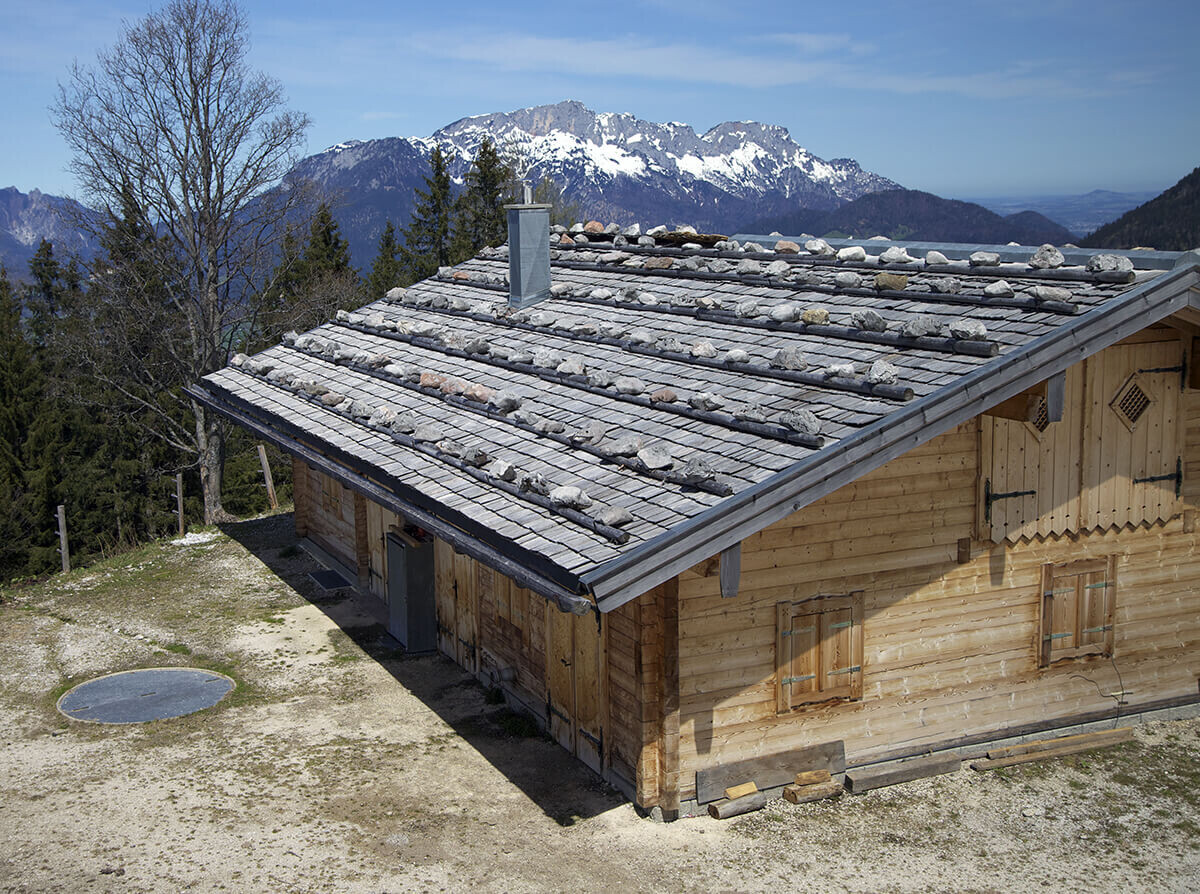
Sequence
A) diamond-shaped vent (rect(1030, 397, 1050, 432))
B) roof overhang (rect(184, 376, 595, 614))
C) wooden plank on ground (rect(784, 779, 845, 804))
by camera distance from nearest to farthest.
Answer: roof overhang (rect(184, 376, 595, 614)) < wooden plank on ground (rect(784, 779, 845, 804)) < diamond-shaped vent (rect(1030, 397, 1050, 432))

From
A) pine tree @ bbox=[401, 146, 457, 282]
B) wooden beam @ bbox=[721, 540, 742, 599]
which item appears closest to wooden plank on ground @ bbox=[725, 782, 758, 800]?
wooden beam @ bbox=[721, 540, 742, 599]

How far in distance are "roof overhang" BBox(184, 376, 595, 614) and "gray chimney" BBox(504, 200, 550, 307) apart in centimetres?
391

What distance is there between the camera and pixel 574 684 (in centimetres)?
1025

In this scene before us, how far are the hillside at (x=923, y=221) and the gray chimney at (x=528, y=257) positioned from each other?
8888 centimetres

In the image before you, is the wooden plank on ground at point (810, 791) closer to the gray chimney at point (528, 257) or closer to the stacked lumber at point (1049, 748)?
the stacked lumber at point (1049, 748)

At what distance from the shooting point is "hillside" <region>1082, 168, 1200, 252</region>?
190 feet

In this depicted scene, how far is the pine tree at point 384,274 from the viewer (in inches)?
1807

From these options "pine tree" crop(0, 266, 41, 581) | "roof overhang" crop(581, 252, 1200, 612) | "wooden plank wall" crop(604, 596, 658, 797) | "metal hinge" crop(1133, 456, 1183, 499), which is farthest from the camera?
"pine tree" crop(0, 266, 41, 581)

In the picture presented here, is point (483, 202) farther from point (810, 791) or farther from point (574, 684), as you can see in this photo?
point (810, 791)

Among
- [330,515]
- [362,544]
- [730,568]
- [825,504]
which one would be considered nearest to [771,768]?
[825,504]

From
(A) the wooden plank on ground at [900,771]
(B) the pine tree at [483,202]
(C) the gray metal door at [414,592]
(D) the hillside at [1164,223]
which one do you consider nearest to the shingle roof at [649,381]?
(C) the gray metal door at [414,592]

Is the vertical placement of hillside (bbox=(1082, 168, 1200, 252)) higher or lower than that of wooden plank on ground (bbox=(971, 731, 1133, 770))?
higher

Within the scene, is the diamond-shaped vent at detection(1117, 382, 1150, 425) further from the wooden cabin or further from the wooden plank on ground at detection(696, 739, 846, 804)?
the wooden plank on ground at detection(696, 739, 846, 804)

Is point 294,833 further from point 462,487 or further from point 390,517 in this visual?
point 390,517
